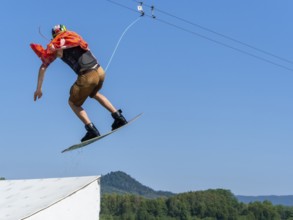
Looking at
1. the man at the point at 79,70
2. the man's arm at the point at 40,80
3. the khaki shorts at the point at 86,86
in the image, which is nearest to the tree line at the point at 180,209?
the man at the point at 79,70

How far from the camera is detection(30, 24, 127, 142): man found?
43.8 feet

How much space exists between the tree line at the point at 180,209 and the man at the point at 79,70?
16858cm

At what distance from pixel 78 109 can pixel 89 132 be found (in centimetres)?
65

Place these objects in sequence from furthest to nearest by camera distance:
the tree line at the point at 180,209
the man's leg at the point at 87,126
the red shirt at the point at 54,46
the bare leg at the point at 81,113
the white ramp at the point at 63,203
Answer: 1. the tree line at the point at 180,209
2. the white ramp at the point at 63,203
3. the man's leg at the point at 87,126
4. the bare leg at the point at 81,113
5. the red shirt at the point at 54,46

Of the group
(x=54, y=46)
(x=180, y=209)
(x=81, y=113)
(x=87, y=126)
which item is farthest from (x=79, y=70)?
(x=180, y=209)

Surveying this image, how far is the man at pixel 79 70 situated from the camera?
13.3m

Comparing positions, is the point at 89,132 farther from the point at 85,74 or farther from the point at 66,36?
the point at 66,36

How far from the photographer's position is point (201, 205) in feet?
643

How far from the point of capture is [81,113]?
14633 millimetres

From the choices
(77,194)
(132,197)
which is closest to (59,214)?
(77,194)

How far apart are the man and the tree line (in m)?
169

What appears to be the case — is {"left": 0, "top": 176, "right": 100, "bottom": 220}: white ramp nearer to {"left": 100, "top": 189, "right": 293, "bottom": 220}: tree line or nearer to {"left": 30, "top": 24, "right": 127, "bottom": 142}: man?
{"left": 30, "top": 24, "right": 127, "bottom": 142}: man

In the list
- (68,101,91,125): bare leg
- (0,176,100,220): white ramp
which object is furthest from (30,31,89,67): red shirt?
(0,176,100,220): white ramp

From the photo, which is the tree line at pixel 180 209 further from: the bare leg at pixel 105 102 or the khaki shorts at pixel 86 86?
the khaki shorts at pixel 86 86
